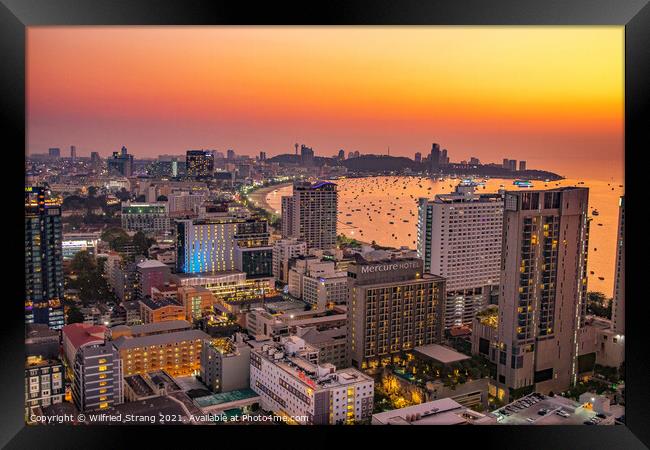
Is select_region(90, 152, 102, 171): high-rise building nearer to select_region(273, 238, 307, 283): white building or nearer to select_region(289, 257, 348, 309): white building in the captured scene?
select_region(273, 238, 307, 283): white building

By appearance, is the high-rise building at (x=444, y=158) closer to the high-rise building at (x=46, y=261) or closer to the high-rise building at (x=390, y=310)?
the high-rise building at (x=390, y=310)

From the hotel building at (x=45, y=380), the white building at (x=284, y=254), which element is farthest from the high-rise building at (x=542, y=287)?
the white building at (x=284, y=254)

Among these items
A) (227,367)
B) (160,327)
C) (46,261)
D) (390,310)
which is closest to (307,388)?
(227,367)

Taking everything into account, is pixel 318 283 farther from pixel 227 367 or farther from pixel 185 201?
pixel 185 201

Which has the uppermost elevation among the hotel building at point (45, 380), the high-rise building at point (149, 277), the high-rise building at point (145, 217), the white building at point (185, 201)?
the white building at point (185, 201)

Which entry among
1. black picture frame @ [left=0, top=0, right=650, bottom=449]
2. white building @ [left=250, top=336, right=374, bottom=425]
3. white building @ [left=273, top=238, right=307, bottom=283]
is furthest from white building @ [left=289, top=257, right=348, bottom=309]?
black picture frame @ [left=0, top=0, right=650, bottom=449]
